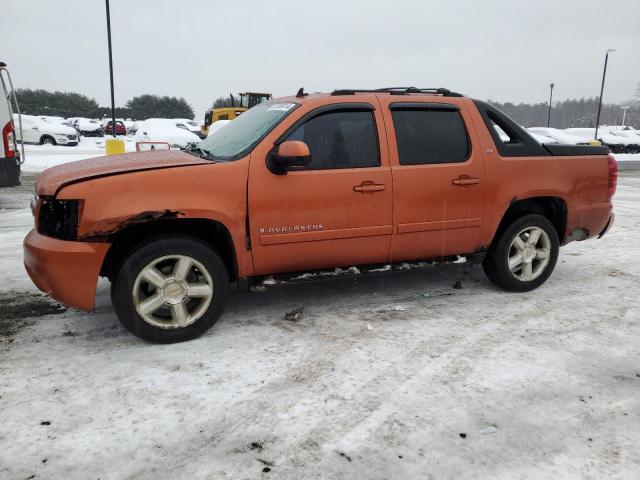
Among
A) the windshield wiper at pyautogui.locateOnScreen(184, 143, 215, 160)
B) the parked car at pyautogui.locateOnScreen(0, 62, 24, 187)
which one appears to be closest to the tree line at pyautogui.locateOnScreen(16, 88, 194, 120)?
the parked car at pyautogui.locateOnScreen(0, 62, 24, 187)

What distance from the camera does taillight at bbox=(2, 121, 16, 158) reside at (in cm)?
849

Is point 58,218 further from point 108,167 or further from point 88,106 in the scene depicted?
point 88,106

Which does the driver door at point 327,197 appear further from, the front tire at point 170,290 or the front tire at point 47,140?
the front tire at point 47,140

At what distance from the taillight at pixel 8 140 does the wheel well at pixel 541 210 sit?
7886 mm

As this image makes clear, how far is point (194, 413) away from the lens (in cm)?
289

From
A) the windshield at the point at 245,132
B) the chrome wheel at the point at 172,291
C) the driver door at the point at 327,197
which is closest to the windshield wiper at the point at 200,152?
the windshield at the point at 245,132

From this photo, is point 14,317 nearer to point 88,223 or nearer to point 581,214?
point 88,223

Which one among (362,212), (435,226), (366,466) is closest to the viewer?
(366,466)

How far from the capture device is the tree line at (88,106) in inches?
2318

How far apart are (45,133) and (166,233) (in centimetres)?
2611

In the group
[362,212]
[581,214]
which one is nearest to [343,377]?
[362,212]

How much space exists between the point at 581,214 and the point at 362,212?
243 cm

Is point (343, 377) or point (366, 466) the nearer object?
point (366, 466)

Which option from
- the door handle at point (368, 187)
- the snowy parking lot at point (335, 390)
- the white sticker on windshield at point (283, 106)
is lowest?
the snowy parking lot at point (335, 390)
